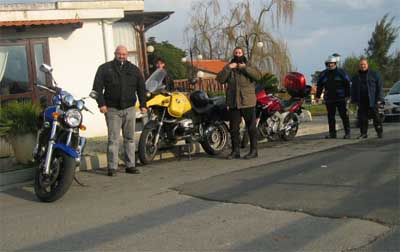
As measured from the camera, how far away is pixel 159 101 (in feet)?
29.6

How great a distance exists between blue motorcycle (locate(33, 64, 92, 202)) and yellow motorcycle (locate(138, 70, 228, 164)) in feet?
6.48

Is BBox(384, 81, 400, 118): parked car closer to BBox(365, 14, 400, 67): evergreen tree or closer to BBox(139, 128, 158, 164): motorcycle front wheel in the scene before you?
BBox(139, 128, 158, 164): motorcycle front wheel

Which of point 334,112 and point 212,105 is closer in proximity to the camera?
point 212,105

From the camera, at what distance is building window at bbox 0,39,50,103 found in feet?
41.3

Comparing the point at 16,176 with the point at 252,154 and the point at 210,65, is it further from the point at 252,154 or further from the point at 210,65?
the point at 210,65

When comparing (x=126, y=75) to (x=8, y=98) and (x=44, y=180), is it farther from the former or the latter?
(x=8, y=98)

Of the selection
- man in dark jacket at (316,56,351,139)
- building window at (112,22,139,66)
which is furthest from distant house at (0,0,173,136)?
man in dark jacket at (316,56,351,139)

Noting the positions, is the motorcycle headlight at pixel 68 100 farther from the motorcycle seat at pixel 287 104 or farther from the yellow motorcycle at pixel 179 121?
the motorcycle seat at pixel 287 104

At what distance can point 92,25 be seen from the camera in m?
13.8

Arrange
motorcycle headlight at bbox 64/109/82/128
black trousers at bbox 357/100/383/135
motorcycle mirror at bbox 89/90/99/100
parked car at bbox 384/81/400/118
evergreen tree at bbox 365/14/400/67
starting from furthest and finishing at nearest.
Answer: evergreen tree at bbox 365/14/400/67 < parked car at bbox 384/81/400/118 < black trousers at bbox 357/100/383/135 < motorcycle mirror at bbox 89/90/99/100 < motorcycle headlight at bbox 64/109/82/128

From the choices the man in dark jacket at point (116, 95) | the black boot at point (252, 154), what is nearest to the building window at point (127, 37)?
the black boot at point (252, 154)

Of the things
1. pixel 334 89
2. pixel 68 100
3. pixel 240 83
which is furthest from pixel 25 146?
pixel 334 89

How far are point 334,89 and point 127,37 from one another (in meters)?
7.50

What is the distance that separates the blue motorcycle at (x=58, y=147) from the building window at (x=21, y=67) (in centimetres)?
581
